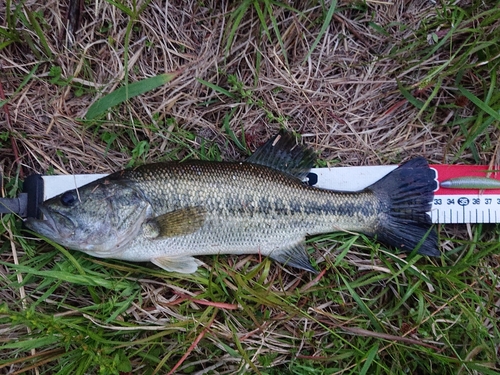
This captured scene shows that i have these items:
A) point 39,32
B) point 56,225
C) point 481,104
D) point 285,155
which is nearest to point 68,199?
point 56,225

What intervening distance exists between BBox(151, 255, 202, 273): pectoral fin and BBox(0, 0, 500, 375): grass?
0.15m

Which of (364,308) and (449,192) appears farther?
(449,192)

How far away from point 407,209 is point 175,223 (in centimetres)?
195

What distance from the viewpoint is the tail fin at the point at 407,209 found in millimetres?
3330

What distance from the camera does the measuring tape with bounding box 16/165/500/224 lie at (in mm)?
3461

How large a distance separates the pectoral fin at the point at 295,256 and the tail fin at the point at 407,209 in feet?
2.16

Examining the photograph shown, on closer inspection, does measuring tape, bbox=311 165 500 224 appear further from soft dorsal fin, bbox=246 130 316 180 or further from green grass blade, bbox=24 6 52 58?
green grass blade, bbox=24 6 52 58

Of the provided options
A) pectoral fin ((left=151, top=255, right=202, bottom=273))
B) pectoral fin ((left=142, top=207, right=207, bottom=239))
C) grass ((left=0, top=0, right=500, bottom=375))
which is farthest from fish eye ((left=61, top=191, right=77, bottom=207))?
pectoral fin ((left=151, top=255, right=202, bottom=273))

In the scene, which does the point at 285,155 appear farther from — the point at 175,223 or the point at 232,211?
the point at 175,223

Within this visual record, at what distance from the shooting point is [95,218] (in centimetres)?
302

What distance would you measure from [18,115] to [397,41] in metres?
3.46

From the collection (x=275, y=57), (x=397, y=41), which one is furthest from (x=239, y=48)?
(x=397, y=41)

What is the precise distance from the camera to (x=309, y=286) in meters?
3.32

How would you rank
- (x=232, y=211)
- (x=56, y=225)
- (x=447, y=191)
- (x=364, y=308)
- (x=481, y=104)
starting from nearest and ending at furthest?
1. (x=56, y=225)
2. (x=232, y=211)
3. (x=364, y=308)
4. (x=481, y=104)
5. (x=447, y=191)
